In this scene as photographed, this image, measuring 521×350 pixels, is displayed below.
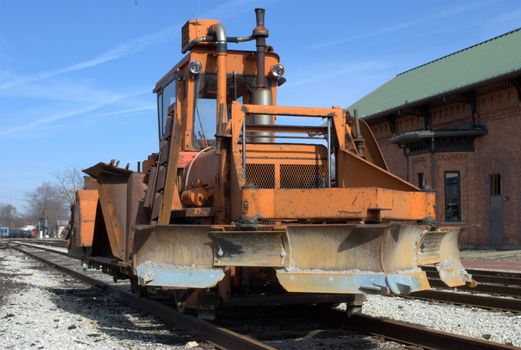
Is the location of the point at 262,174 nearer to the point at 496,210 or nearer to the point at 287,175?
the point at 287,175

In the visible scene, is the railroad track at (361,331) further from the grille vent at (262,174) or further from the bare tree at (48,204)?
the bare tree at (48,204)

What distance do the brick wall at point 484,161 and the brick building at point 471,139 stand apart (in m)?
0.04

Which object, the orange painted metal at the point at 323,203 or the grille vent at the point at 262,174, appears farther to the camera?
the grille vent at the point at 262,174

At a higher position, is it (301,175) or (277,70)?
(277,70)

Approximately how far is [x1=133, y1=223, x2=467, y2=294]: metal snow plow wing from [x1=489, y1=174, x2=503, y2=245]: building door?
21.6 metres

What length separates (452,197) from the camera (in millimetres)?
28281

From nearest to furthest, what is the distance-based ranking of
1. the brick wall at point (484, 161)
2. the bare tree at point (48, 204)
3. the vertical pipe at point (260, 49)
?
the vertical pipe at point (260, 49) < the brick wall at point (484, 161) < the bare tree at point (48, 204)

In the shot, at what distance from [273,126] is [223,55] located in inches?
49.1

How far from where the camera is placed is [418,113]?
98.7ft

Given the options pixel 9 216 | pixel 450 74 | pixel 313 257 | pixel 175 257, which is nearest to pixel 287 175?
pixel 313 257

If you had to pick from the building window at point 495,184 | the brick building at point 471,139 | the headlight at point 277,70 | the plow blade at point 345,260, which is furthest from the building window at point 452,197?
the plow blade at point 345,260

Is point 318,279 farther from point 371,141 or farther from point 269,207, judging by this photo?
point 371,141

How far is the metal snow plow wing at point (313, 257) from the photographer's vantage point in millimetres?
5727

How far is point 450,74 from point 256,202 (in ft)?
87.2
